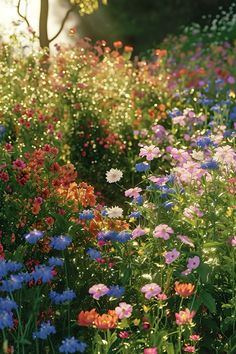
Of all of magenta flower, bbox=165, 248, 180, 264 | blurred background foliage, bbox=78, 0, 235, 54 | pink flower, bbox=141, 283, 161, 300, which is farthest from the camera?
blurred background foliage, bbox=78, 0, 235, 54

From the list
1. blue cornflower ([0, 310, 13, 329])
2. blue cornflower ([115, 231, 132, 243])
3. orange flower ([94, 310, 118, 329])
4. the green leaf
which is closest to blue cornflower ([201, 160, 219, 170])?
blue cornflower ([115, 231, 132, 243])

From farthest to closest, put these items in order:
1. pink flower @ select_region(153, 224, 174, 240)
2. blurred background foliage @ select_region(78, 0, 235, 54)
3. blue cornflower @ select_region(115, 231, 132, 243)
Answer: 1. blurred background foliage @ select_region(78, 0, 235, 54)
2. blue cornflower @ select_region(115, 231, 132, 243)
3. pink flower @ select_region(153, 224, 174, 240)

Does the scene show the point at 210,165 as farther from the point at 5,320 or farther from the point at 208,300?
the point at 5,320

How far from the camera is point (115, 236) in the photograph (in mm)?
4090

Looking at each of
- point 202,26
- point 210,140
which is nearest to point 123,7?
point 202,26

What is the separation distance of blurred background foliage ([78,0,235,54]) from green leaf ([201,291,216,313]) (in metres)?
16.7

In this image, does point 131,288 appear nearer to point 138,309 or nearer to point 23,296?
point 138,309

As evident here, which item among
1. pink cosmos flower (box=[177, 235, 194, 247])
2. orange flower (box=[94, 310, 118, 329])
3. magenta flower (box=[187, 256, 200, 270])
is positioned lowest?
orange flower (box=[94, 310, 118, 329])

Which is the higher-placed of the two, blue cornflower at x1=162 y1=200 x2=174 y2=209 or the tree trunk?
the tree trunk

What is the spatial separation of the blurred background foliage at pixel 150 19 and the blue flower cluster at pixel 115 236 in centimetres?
1638

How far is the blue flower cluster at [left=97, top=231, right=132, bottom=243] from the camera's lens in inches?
158

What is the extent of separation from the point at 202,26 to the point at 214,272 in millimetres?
17397

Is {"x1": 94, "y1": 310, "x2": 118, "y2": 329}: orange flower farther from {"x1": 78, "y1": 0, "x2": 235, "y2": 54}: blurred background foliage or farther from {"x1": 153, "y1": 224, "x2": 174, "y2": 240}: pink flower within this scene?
{"x1": 78, "y1": 0, "x2": 235, "y2": 54}: blurred background foliage

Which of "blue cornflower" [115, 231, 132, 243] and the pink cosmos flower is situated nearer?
the pink cosmos flower
